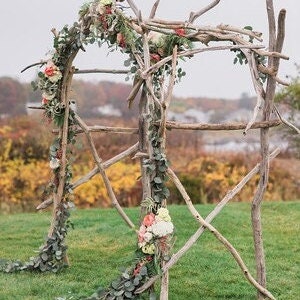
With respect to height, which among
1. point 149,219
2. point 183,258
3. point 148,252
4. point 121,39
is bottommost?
point 183,258

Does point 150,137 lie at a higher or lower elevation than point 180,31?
lower

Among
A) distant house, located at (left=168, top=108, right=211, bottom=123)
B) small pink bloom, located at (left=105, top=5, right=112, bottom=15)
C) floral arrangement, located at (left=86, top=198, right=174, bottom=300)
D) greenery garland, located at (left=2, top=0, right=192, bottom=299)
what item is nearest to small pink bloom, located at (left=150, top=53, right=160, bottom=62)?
greenery garland, located at (left=2, top=0, right=192, bottom=299)

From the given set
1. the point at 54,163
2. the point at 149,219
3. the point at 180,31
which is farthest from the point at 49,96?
the point at 149,219

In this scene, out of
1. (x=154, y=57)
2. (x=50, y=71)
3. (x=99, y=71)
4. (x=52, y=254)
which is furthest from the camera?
(x=99, y=71)

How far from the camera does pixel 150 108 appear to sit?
15.7 feet

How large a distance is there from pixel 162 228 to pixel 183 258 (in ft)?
6.92

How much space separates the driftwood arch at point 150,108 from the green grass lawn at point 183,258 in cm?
24

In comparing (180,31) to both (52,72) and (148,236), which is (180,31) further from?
(148,236)

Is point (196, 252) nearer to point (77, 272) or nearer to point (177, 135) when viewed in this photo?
point (77, 272)

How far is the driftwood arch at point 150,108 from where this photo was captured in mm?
4711

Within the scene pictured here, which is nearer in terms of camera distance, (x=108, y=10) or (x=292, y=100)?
(x=108, y=10)

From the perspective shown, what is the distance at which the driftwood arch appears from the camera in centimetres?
471

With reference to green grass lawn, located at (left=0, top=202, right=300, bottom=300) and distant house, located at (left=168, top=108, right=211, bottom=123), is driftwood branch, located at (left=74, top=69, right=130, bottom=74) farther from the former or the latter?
distant house, located at (left=168, top=108, right=211, bottom=123)

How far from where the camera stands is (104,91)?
78.5ft
